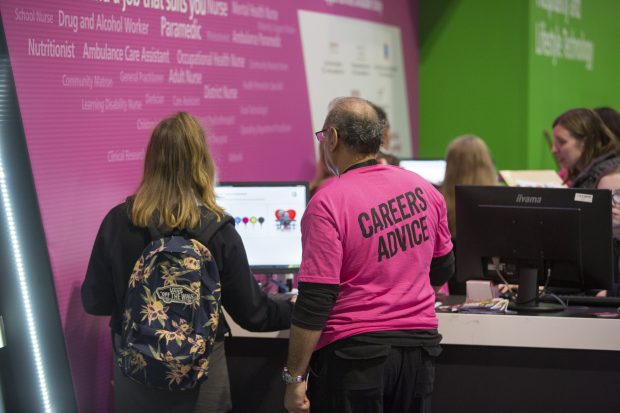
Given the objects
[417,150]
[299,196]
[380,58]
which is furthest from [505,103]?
[299,196]

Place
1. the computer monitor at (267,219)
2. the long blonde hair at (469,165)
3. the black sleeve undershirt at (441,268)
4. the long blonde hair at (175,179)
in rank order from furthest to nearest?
the long blonde hair at (469,165)
the computer monitor at (267,219)
the black sleeve undershirt at (441,268)
the long blonde hair at (175,179)

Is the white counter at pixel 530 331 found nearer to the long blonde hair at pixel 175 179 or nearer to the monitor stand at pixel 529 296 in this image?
the monitor stand at pixel 529 296

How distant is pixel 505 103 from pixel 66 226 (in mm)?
5055

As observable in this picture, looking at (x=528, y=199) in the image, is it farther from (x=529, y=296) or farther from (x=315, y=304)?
(x=315, y=304)

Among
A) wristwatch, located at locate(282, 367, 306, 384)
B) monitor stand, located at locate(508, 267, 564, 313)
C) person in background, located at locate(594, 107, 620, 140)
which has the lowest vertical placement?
monitor stand, located at locate(508, 267, 564, 313)

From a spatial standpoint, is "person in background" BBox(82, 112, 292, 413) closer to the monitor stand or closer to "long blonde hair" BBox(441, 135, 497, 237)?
the monitor stand

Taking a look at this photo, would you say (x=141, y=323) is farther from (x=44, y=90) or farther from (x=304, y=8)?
(x=304, y=8)

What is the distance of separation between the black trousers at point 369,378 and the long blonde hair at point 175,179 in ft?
1.97

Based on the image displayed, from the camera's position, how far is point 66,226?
351cm

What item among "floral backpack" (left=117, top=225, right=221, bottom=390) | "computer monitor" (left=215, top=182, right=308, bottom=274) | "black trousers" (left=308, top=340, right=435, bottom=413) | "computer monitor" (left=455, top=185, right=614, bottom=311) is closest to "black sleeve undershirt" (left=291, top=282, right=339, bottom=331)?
"black trousers" (left=308, top=340, right=435, bottom=413)

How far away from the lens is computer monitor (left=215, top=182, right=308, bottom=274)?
147 inches

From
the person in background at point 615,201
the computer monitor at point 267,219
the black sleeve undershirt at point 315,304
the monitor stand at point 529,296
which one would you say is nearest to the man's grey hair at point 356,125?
the black sleeve undershirt at point 315,304

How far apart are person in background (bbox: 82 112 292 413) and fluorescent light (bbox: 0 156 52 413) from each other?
0.57 metres

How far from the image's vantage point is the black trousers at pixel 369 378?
2537 mm
